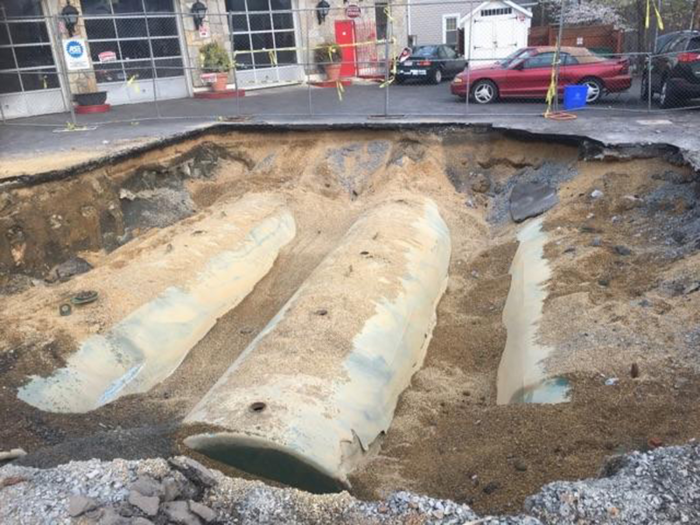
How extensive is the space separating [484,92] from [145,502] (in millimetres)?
14698

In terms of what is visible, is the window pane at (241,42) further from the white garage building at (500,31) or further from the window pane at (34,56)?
the white garage building at (500,31)

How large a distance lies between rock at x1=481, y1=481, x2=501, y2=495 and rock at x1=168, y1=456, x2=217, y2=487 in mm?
1871

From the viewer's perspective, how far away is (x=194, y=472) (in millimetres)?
3977

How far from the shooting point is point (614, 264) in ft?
26.0

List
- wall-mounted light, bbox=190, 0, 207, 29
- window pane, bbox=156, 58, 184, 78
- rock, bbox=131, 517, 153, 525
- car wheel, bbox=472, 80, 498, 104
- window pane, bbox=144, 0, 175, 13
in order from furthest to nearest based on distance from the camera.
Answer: window pane, bbox=156, 58, 184, 78
wall-mounted light, bbox=190, 0, 207, 29
window pane, bbox=144, 0, 175, 13
car wheel, bbox=472, 80, 498, 104
rock, bbox=131, 517, 153, 525

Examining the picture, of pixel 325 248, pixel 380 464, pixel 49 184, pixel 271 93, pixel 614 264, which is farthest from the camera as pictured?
pixel 271 93

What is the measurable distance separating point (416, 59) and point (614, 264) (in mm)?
15074

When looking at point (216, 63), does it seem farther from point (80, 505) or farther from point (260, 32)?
point (80, 505)

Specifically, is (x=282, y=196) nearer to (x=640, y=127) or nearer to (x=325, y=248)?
(x=325, y=248)

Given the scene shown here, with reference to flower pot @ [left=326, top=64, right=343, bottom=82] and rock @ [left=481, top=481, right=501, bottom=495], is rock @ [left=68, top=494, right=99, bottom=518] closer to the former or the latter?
rock @ [left=481, top=481, right=501, bottom=495]

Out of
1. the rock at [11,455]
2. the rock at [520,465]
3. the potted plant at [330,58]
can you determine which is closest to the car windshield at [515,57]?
the potted plant at [330,58]

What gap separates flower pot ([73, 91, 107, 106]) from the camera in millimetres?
16802

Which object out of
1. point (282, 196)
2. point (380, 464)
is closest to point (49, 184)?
point (282, 196)

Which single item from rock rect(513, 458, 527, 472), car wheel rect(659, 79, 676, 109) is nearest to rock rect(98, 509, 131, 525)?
rock rect(513, 458, 527, 472)
